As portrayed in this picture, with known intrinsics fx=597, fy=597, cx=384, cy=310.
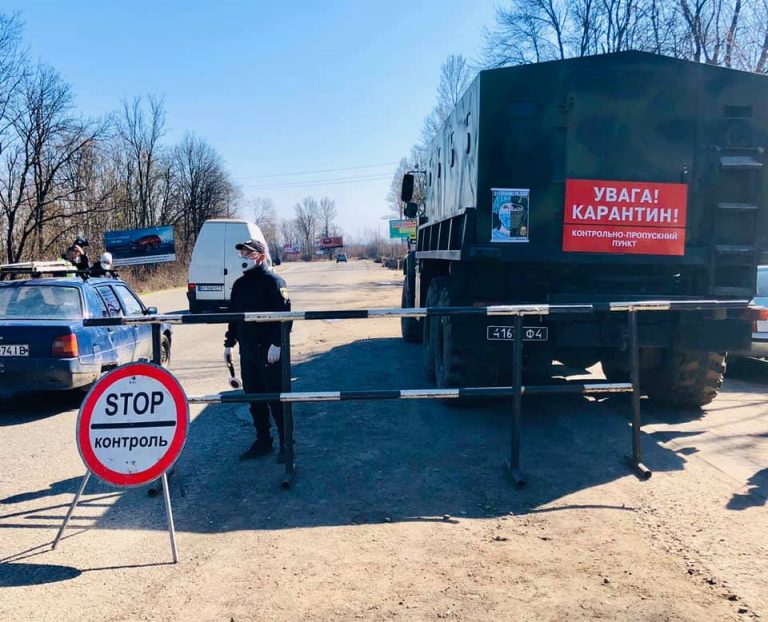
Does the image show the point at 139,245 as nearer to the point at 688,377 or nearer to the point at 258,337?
the point at 258,337

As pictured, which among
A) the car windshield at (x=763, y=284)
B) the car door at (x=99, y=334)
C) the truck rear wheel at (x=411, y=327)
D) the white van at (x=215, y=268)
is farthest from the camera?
the white van at (x=215, y=268)

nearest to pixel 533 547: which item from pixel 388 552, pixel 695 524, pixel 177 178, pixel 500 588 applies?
pixel 500 588

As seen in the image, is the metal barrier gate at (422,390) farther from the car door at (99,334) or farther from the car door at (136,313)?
the car door at (136,313)

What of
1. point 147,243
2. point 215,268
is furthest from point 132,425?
point 147,243

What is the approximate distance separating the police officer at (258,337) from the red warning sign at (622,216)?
287 centimetres

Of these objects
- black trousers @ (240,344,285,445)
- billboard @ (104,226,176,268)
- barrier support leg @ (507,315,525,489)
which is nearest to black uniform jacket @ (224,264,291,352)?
black trousers @ (240,344,285,445)

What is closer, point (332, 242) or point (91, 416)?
point (91, 416)

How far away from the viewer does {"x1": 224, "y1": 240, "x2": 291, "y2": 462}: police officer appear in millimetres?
5223

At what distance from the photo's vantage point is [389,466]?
500 cm

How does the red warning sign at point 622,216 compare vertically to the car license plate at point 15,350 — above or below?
above

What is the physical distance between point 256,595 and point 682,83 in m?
5.83

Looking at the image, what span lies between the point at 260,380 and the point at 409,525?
2.09 meters

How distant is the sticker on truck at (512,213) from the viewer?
19.0 feet

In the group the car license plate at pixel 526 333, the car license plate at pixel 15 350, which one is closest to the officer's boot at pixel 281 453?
the car license plate at pixel 526 333
